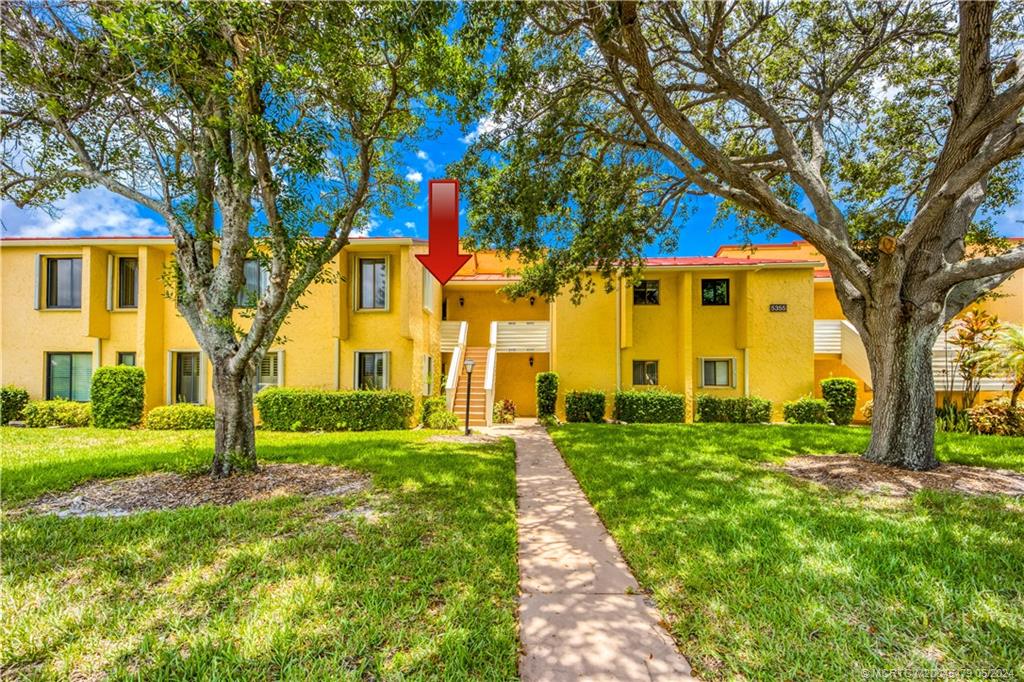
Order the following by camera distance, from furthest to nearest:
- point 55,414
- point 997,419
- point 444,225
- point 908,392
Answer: point 55,414
point 997,419
point 444,225
point 908,392

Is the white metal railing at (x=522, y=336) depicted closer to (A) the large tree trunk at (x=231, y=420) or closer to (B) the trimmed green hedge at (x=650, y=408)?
(B) the trimmed green hedge at (x=650, y=408)

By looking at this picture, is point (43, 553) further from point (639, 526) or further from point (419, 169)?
point (419, 169)

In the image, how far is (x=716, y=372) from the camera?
50.6 ft

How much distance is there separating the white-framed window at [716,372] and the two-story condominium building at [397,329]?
1.5 inches

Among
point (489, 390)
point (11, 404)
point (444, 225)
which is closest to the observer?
point (444, 225)

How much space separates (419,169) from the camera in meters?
7.25

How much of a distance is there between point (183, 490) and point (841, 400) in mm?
17257

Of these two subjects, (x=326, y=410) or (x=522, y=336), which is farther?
(x=522, y=336)

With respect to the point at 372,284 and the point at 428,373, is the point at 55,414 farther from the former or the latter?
the point at 428,373

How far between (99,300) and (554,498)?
1518cm

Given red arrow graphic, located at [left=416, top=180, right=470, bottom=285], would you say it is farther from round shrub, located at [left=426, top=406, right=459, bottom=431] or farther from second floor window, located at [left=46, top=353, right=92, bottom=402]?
second floor window, located at [left=46, top=353, right=92, bottom=402]

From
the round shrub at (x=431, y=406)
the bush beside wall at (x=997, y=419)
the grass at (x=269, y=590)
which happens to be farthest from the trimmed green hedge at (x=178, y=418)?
the bush beside wall at (x=997, y=419)

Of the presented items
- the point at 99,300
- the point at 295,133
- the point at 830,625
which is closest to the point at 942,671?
the point at 830,625

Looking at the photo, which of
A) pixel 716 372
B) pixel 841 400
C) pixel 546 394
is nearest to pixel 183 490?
pixel 546 394
